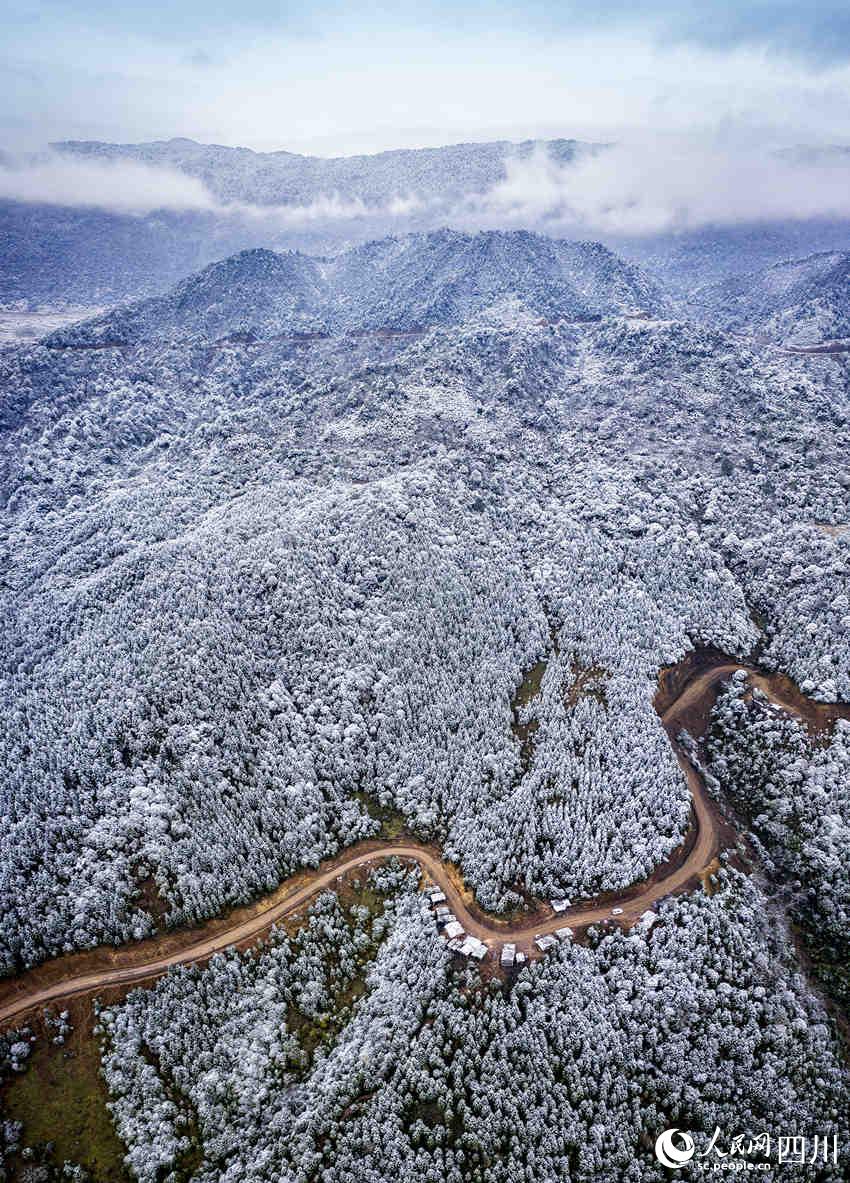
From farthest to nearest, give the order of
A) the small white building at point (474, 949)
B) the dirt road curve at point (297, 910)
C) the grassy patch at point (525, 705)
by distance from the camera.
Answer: the grassy patch at point (525, 705), the small white building at point (474, 949), the dirt road curve at point (297, 910)

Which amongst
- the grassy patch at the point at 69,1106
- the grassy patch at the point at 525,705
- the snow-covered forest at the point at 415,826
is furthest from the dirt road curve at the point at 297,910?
the grassy patch at the point at 525,705

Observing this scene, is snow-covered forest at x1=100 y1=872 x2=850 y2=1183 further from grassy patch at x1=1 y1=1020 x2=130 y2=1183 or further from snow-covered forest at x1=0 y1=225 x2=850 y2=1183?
grassy patch at x1=1 y1=1020 x2=130 y2=1183

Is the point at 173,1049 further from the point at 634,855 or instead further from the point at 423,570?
the point at 423,570

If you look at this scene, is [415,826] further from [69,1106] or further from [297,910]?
[69,1106]

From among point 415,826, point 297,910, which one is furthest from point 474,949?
point 297,910

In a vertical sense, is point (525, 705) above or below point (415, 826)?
above

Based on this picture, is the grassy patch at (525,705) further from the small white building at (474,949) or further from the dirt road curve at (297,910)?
the small white building at (474,949)

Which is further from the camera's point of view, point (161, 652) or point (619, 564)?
point (619, 564)

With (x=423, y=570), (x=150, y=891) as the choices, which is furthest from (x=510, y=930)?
(x=423, y=570)
